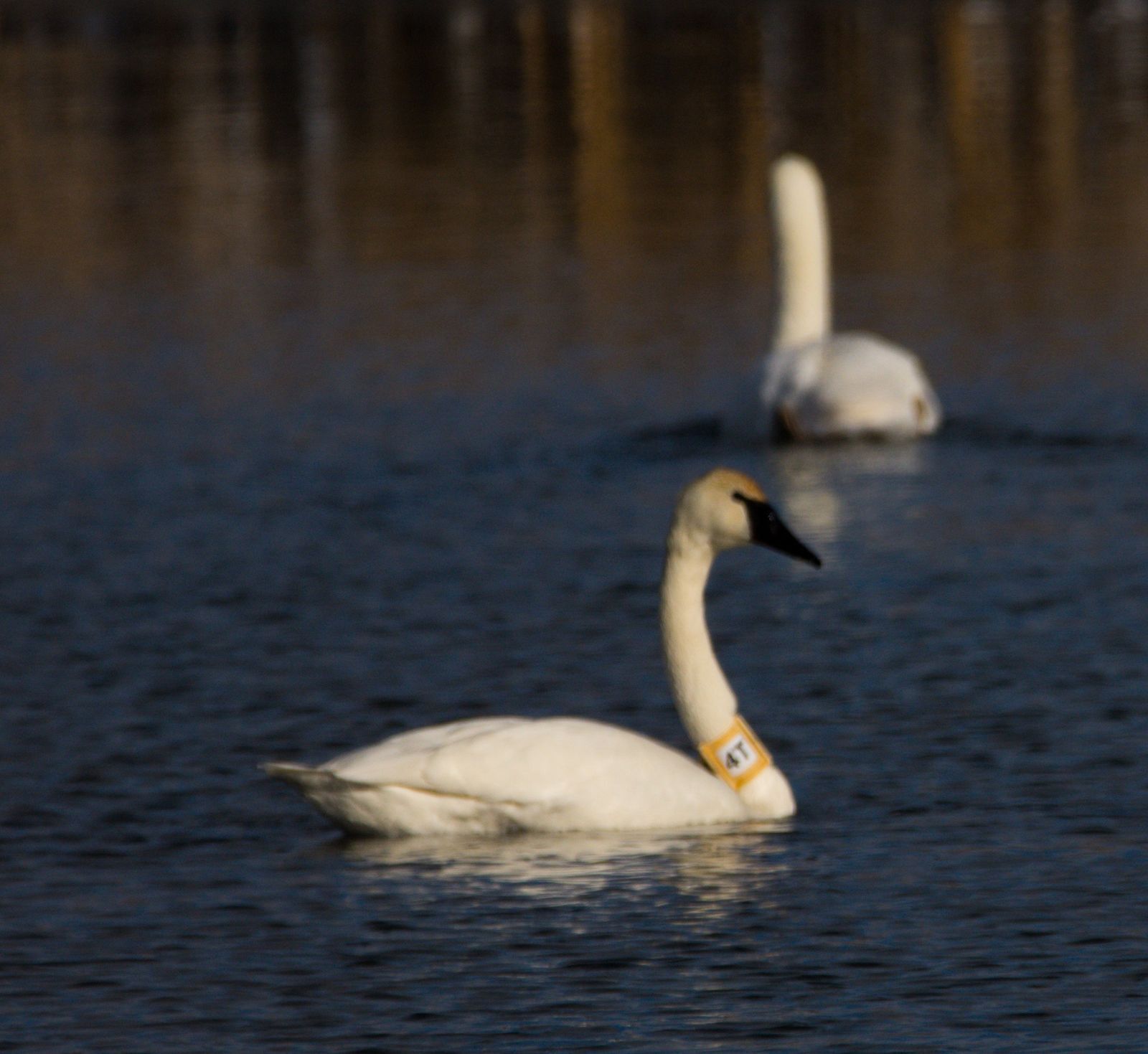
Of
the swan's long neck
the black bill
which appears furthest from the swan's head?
the swan's long neck

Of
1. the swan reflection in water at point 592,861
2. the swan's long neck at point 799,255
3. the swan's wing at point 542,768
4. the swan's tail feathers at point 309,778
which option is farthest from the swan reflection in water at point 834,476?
the swan's tail feathers at point 309,778

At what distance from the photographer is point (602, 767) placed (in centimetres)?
946

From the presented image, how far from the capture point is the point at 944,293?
23938 millimetres

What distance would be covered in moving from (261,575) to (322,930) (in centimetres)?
573

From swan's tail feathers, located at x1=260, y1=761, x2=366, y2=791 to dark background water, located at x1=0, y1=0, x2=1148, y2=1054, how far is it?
280 mm

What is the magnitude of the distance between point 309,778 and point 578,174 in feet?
81.5

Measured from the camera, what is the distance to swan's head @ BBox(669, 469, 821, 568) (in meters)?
10.0

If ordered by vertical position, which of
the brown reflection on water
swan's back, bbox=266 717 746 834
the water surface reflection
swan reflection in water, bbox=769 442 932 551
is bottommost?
swan reflection in water, bbox=769 442 932 551

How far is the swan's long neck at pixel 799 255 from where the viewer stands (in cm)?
1914

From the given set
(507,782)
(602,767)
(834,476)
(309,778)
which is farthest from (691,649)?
(834,476)

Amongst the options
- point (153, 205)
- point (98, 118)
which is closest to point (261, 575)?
point (153, 205)

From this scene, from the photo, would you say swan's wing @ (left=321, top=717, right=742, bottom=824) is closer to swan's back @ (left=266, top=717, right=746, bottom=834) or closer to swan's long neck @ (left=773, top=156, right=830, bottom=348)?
swan's back @ (left=266, top=717, right=746, bottom=834)

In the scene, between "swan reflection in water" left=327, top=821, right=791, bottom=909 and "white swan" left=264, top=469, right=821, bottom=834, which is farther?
"white swan" left=264, top=469, right=821, bottom=834

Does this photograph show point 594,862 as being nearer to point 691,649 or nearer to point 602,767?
point 602,767
